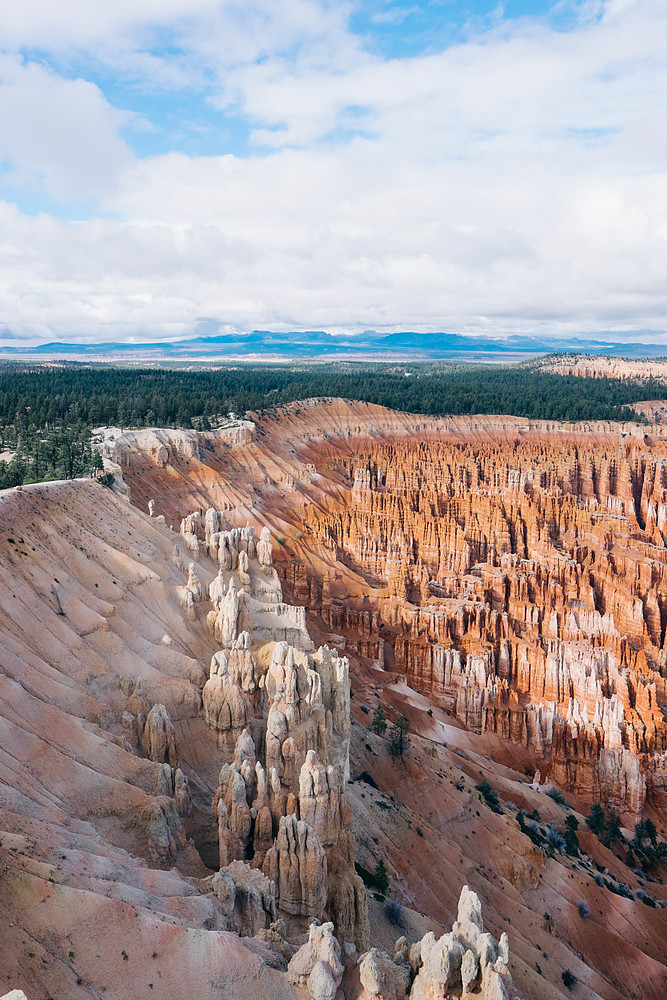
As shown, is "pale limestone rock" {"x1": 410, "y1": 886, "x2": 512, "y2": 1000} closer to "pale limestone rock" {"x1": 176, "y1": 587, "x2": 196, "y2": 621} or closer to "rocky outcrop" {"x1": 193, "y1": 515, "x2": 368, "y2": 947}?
"rocky outcrop" {"x1": 193, "y1": 515, "x2": 368, "y2": 947}

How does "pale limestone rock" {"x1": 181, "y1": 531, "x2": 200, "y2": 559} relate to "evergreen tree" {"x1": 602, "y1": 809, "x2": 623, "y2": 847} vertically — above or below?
above

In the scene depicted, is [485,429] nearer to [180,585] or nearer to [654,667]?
[654,667]

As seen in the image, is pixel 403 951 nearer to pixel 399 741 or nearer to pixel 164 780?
pixel 164 780

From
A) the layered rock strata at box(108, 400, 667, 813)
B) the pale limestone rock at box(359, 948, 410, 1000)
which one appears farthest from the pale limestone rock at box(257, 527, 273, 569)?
the pale limestone rock at box(359, 948, 410, 1000)

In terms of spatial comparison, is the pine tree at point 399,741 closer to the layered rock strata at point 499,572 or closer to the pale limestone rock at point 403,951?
the layered rock strata at point 499,572

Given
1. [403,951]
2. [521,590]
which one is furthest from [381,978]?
[521,590]
